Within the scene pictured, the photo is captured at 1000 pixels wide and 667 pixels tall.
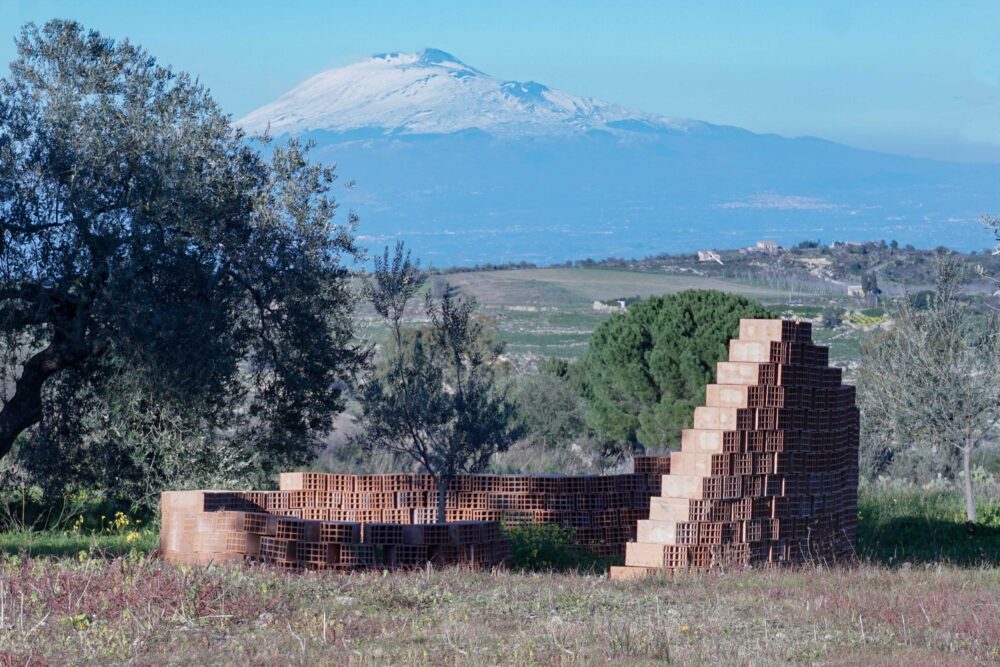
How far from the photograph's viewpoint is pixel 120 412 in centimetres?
1568

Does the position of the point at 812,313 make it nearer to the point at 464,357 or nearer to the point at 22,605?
the point at 464,357

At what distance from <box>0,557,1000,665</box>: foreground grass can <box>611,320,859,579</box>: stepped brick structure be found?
4.99 ft

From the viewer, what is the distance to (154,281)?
51.1ft

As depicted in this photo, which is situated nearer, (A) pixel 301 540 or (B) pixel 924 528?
(A) pixel 301 540

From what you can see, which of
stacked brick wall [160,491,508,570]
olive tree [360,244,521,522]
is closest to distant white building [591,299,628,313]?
olive tree [360,244,521,522]

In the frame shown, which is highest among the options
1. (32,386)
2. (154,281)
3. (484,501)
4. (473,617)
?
(154,281)

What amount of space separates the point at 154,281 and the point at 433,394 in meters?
4.80

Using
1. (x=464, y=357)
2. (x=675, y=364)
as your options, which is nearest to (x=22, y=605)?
(x=464, y=357)

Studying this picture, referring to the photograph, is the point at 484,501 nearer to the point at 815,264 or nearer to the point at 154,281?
the point at 154,281

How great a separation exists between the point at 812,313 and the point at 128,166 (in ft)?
156

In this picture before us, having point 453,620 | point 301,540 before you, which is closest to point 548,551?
point 301,540

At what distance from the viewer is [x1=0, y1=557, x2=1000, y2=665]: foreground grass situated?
25.0 ft

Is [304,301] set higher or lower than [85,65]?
lower

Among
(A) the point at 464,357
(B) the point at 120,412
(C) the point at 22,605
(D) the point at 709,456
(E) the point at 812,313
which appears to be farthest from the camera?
(E) the point at 812,313
